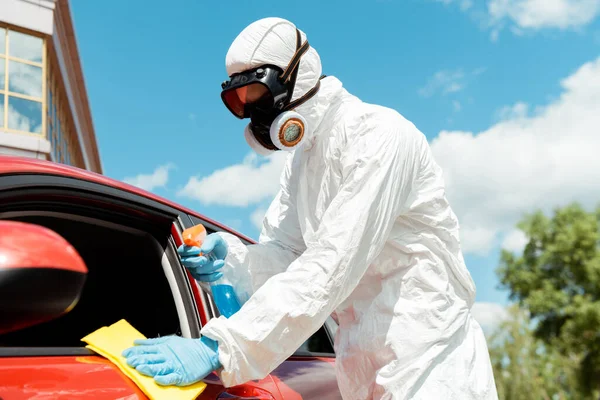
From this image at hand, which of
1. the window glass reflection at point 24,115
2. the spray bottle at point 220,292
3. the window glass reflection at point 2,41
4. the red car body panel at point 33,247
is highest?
the window glass reflection at point 2,41

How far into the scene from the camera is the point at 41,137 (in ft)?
57.0

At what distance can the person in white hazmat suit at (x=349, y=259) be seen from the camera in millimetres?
1654

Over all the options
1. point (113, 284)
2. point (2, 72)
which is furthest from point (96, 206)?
point (2, 72)

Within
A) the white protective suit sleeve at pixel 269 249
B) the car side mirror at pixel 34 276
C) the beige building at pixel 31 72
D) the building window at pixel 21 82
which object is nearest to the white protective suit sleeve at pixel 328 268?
the white protective suit sleeve at pixel 269 249

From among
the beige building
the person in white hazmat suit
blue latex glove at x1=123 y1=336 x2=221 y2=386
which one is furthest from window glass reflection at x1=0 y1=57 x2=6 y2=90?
blue latex glove at x1=123 y1=336 x2=221 y2=386

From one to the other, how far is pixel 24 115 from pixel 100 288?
15979mm

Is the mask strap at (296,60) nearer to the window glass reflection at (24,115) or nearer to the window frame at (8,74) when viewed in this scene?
the window frame at (8,74)

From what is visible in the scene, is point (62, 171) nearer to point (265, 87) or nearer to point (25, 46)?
point (265, 87)

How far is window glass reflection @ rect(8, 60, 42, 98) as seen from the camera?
56.7 feet

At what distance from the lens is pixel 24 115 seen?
17.2 metres

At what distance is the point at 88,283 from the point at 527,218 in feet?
90.5

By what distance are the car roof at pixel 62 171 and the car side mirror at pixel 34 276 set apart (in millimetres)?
674

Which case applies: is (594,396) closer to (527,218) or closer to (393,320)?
(527,218)

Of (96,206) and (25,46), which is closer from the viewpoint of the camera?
(96,206)
